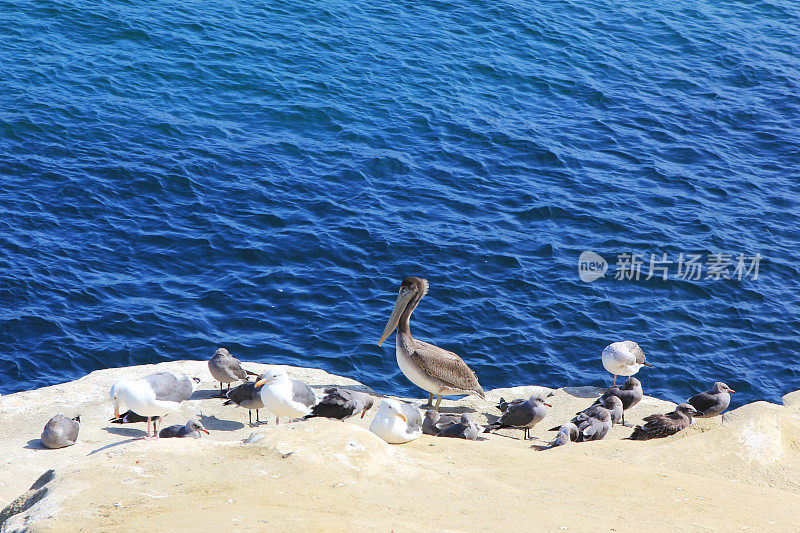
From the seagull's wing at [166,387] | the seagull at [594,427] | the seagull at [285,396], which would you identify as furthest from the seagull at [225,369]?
the seagull at [594,427]

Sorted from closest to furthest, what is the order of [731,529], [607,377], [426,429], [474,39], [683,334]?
1. [731,529]
2. [426,429]
3. [607,377]
4. [683,334]
5. [474,39]

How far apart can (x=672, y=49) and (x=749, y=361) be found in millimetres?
18367

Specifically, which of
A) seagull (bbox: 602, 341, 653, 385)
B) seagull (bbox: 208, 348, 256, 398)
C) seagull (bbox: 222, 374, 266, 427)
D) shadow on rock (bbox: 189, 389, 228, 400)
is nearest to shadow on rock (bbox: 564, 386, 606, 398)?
seagull (bbox: 602, 341, 653, 385)

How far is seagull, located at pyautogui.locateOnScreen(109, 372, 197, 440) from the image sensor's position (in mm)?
10555

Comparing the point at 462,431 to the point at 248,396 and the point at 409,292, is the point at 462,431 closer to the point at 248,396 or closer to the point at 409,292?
the point at 409,292

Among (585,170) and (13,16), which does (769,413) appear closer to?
(585,170)

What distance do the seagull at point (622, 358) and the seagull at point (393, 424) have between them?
5.38 metres

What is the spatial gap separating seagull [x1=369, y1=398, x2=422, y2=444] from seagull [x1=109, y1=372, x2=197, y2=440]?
9.07 feet

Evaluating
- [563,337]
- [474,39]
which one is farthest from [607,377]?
[474,39]

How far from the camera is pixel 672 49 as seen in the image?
31.4 m

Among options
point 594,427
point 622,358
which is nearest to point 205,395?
→ point 594,427

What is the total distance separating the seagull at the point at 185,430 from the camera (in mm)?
10914

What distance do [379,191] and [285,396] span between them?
10.5 metres

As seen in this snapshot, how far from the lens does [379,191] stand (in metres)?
20.8
